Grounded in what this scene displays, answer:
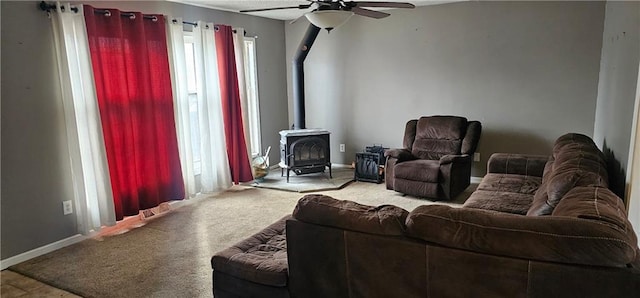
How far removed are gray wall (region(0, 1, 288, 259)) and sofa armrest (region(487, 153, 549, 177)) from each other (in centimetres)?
398

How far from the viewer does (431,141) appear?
5.14 meters

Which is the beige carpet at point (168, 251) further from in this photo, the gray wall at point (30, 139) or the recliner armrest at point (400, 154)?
the recliner armrest at point (400, 154)

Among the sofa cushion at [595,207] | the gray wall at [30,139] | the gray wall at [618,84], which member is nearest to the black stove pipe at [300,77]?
the gray wall at [30,139]

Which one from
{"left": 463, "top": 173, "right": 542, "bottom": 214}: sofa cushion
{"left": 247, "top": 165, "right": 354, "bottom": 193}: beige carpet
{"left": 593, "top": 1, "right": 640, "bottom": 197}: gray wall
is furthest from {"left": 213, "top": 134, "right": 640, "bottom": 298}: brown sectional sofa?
{"left": 247, "top": 165, "right": 354, "bottom": 193}: beige carpet

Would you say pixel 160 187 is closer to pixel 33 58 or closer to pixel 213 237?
pixel 213 237

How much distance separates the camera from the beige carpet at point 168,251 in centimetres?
291

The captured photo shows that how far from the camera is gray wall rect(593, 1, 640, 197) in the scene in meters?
2.66

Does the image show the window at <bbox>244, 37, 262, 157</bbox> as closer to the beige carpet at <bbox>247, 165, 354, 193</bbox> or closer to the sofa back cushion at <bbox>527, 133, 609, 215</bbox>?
the beige carpet at <bbox>247, 165, 354, 193</bbox>

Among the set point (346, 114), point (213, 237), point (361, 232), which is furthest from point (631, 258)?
point (346, 114)

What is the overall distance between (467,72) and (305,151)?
2.33m

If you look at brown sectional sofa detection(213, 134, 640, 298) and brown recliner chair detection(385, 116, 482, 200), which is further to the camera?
brown recliner chair detection(385, 116, 482, 200)

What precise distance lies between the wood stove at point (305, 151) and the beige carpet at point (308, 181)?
0.12 m

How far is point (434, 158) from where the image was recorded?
199 inches

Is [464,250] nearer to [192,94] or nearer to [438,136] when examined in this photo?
[438,136]
